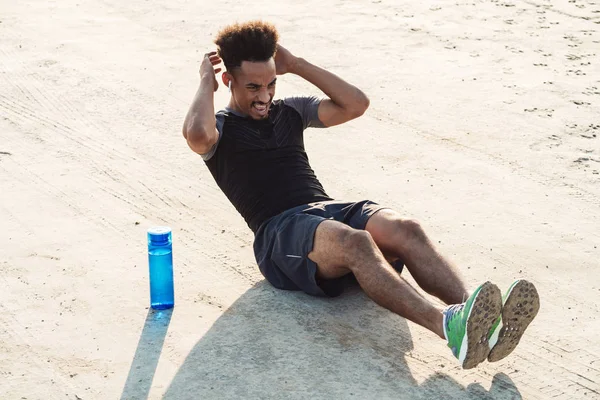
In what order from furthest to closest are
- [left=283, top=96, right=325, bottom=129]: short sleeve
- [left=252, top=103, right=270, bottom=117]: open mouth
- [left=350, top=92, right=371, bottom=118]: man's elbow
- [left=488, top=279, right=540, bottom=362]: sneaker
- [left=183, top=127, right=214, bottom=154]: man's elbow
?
[left=350, top=92, right=371, bottom=118]: man's elbow < [left=283, top=96, right=325, bottom=129]: short sleeve < [left=252, top=103, right=270, bottom=117]: open mouth < [left=183, top=127, right=214, bottom=154]: man's elbow < [left=488, top=279, right=540, bottom=362]: sneaker

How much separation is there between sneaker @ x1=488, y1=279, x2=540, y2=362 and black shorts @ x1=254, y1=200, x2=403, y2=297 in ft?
3.13

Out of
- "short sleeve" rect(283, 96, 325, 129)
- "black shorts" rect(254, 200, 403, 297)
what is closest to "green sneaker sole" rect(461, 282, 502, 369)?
"black shorts" rect(254, 200, 403, 297)

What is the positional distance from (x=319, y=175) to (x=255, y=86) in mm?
1626

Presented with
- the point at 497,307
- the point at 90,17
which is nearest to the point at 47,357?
the point at 497,307

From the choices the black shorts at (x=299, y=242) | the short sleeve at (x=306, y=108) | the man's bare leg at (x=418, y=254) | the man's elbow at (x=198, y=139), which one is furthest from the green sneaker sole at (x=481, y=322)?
the short sleeve at (x=306, y=108)

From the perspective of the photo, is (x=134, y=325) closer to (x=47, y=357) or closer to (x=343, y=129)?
(x=47, y=357)

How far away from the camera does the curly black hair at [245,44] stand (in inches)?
233

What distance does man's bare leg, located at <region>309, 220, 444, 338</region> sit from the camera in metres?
4.98

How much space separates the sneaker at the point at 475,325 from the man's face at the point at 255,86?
6.01 feet

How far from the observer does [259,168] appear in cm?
586

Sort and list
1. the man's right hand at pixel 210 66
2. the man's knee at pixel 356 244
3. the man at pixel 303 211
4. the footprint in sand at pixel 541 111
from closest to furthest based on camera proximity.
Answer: the man at pixel 303 211, the man's knee at pixel 356 244, the man's right hand at pixel 210 66, the footprint in sand at pixel 541 111

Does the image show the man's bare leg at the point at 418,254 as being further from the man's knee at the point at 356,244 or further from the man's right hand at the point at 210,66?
the man's right hand at the point at 210,66

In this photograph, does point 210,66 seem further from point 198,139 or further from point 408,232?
point 408,232

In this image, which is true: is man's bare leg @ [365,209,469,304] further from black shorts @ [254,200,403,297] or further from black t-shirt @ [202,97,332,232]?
black t-shirt @ [202,97,332,232]
